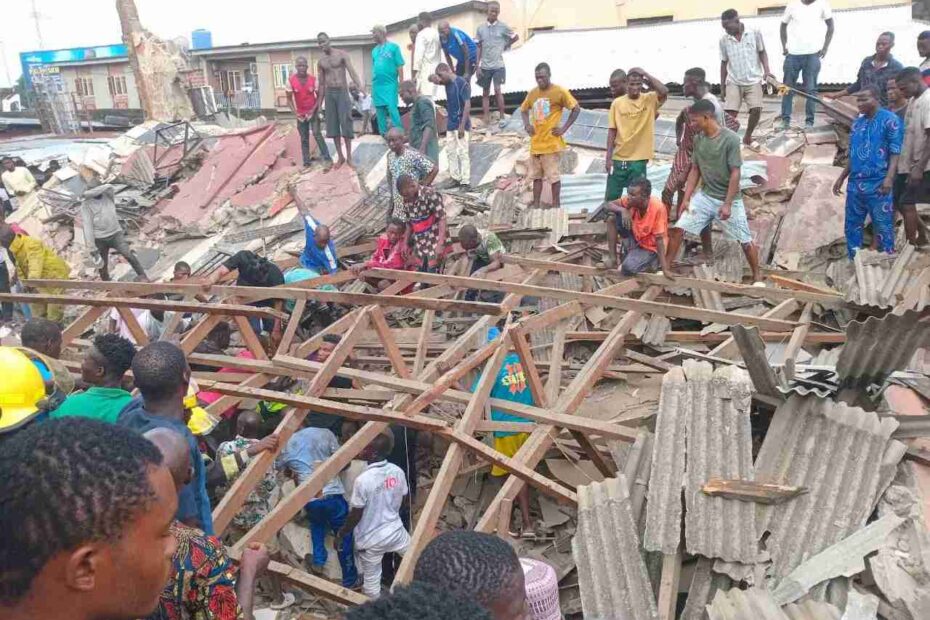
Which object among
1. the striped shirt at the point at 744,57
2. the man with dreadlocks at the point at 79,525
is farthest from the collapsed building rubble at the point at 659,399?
the man with dreadlocks at the point at 79,525

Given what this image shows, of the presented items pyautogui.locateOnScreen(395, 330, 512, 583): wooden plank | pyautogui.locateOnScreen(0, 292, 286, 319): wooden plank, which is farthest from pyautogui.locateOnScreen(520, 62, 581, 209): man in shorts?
pyautogui.locateOnScreen(395, 330, 512, 583): wooden plank

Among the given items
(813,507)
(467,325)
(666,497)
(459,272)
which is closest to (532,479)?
(666,497)

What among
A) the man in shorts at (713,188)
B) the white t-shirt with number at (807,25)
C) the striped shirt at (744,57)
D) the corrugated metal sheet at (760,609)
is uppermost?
the white t-shirt with number at (807,25)

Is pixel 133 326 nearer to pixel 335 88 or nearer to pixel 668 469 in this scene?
pixel 668 469

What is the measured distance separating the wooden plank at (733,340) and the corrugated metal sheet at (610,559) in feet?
7.28

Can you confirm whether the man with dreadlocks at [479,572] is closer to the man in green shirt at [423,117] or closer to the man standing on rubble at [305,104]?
the man in green shirt at [423,117]

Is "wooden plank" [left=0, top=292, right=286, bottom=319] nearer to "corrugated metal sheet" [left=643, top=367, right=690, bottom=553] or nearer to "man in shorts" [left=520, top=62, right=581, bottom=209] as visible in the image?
"corrugated metal sheet" [left=643, top=367, right=690, bottom=553]

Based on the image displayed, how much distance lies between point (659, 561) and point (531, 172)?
24.0 ft

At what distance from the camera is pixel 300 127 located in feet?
40.2

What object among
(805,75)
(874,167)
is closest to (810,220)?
(874,167)

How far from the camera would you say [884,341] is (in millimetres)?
3758

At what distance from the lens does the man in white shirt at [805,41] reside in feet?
31.4

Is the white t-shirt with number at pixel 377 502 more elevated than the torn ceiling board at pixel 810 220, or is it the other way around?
the torn ceiling board at pixel 810 220

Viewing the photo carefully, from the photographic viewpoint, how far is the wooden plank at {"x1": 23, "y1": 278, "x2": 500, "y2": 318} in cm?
525
